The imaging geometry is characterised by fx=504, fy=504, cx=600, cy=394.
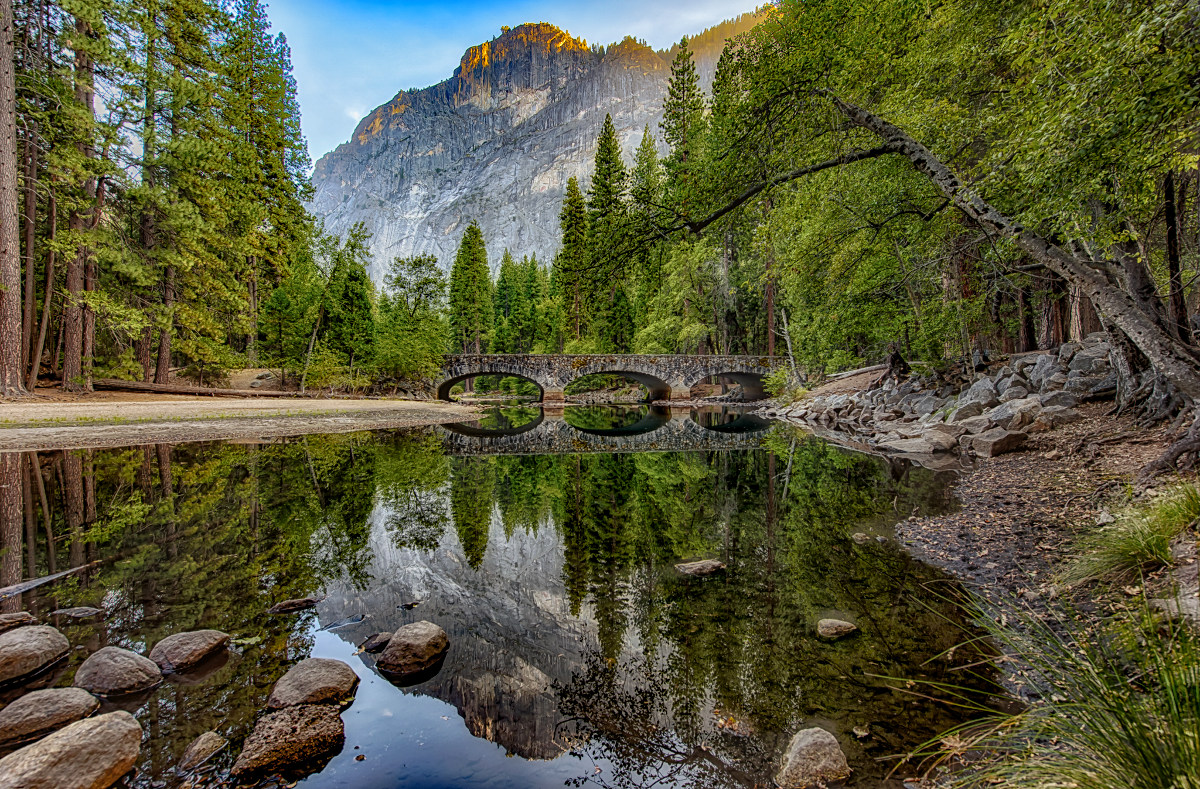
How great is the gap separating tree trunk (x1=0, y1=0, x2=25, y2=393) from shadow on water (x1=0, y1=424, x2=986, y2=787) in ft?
23.4

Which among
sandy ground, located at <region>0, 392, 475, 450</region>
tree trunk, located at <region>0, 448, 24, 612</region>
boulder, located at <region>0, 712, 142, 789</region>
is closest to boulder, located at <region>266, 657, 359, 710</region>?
boulder, located at <region>0, 712, 142, 789</region>

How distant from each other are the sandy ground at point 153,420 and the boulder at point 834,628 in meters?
14.6

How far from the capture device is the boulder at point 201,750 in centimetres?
238

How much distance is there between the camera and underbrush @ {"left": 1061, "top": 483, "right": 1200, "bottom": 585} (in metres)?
3.47

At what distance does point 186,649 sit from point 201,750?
1158 millimetres

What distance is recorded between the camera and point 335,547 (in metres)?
5.86

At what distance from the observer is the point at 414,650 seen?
11.4ft

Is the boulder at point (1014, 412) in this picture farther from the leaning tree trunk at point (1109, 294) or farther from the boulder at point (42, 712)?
the boulder at point (42, 712)

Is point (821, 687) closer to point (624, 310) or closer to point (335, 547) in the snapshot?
point (335, 547)

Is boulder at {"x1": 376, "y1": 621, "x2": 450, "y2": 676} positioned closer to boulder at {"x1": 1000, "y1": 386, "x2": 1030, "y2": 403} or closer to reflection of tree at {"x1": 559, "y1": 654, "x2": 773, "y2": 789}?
reflection of tree at {"x1": 559, "y1": 654, "x2": 773, "y2": 789}

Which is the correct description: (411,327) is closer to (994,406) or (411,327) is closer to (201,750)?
(994,406)

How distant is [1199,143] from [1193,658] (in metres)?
5.67

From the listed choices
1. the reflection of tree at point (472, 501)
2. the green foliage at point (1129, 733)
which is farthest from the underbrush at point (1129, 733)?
the reflection of tree at point (472, 501)

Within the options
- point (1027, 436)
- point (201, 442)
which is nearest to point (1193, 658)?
point (1027, 436)
